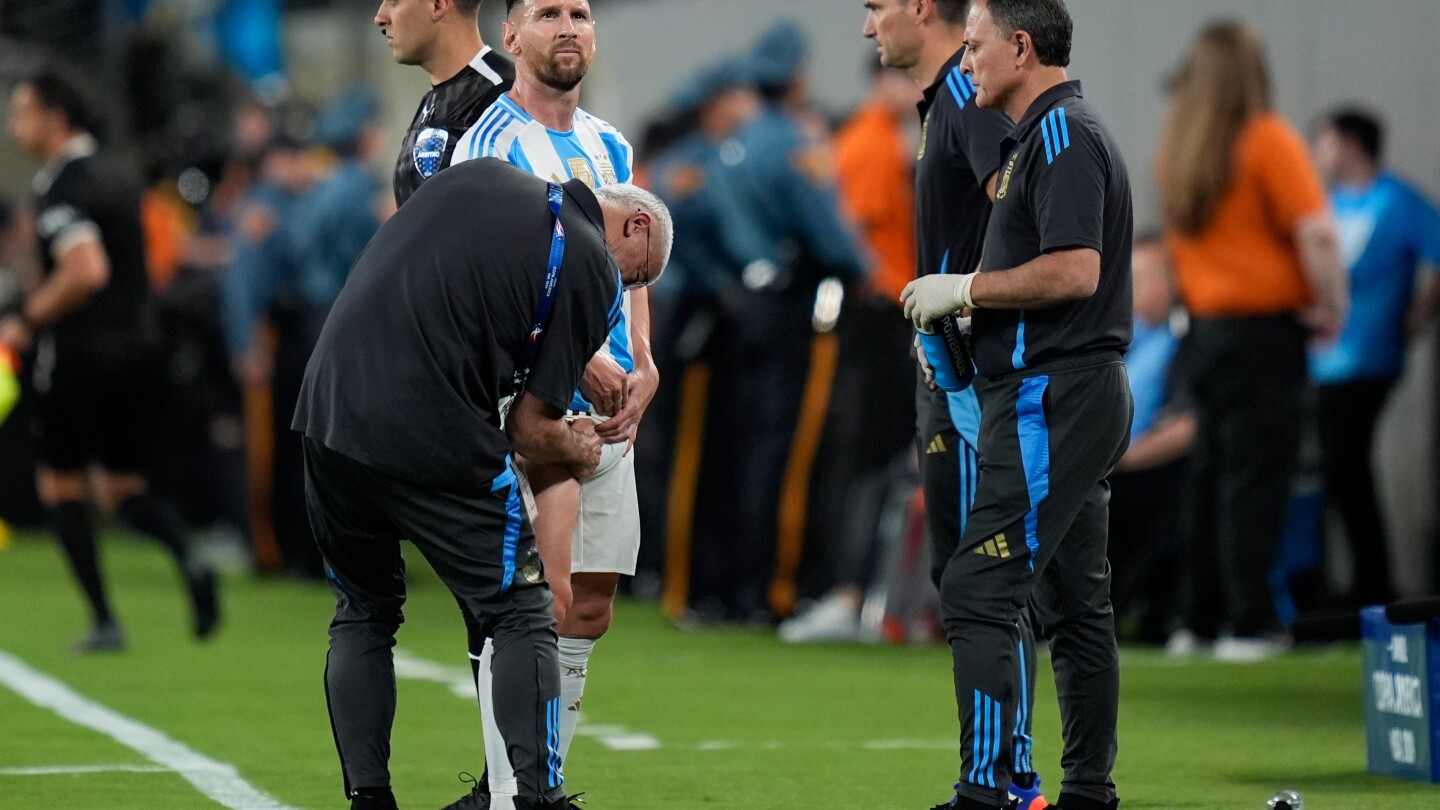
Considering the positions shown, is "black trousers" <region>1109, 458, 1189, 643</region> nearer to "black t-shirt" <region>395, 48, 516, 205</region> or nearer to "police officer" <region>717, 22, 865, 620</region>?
"police officer" <region>717, 22, 865, 620</region>

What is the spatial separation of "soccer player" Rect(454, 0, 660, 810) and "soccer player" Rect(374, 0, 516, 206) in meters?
0.08

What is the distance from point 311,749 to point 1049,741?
240cm

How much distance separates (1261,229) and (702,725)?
3657 millimetres

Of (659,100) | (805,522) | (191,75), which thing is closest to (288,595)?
(805,522)

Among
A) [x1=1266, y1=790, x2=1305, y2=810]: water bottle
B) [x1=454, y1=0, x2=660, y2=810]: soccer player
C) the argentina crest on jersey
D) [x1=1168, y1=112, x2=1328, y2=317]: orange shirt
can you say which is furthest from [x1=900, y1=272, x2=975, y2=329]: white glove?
[x1=1168, y1=112, x2=1328, y2=317]: orange shirt

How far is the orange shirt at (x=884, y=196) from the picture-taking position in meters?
11.7

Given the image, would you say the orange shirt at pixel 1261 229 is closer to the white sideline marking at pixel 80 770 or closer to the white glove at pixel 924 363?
the white glove at pixel 924 363

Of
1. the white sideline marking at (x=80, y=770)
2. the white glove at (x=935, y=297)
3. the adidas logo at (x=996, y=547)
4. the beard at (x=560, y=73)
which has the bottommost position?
the white sideline marking at (x=80, y=770)

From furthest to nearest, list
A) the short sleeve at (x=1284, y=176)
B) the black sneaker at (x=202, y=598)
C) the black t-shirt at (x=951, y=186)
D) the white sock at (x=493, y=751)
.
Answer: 1. the black sneaker at (x=202, y=598)
2. the short sleeve at (x=1284, y=176)
3. the black t-shirt at (x=951, y=186)
4. the white sock at (x=493, y=751)

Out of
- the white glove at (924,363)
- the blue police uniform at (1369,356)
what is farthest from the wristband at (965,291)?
the blue police uniform at (1369,356)

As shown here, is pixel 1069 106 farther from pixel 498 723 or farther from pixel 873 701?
pixel 873 701

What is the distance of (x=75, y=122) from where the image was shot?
1064cm

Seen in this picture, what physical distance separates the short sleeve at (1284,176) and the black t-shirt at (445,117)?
4.97 metres

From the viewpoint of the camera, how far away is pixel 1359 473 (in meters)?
11.4
